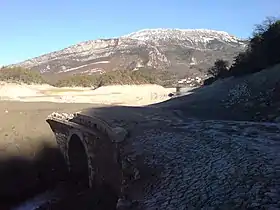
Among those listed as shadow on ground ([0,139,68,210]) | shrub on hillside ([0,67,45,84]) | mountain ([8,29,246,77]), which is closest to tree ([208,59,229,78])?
shadow on ground ([0,139,68,210])

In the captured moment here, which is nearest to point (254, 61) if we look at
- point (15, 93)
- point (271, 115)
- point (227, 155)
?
point (271, 115)

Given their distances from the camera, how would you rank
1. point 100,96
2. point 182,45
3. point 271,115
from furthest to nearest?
point 182,45
point 100,96
point 271,115

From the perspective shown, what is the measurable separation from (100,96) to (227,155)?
4310 centimetres

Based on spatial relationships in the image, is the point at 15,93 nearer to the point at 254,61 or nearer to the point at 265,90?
the point at 254,61

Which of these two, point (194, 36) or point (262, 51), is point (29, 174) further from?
point (194, 36)

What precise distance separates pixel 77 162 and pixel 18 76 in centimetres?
4226

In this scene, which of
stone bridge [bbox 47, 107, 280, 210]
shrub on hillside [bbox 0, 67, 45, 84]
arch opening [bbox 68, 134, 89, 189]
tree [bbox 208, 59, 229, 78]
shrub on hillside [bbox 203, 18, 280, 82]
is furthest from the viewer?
shrub on hillside [bbox 0, 67, 45, 84]

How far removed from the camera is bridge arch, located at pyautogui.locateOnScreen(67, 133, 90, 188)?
2302cm

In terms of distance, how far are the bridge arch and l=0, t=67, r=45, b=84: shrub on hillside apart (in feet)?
126

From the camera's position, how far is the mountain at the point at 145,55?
11844 centimetres

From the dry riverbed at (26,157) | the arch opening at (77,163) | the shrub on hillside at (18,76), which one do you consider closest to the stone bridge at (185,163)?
A: the arch opening at (77,163)

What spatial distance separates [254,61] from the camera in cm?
3394

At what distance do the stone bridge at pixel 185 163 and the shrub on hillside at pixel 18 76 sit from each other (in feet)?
145

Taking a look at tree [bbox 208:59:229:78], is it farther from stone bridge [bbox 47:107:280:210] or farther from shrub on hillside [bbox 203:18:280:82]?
stone bridge [bbox 47:107:280:210]
